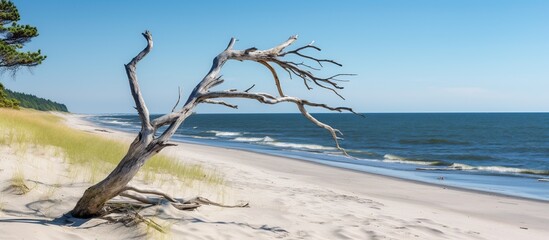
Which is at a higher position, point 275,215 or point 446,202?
point 275,215

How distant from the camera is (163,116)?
6289 millimetres

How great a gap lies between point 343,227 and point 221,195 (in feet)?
8.80

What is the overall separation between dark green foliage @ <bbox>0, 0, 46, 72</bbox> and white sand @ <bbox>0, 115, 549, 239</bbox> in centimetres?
1470

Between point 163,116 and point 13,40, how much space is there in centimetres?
2035

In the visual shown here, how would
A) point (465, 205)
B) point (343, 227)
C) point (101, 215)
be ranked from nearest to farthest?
point (101, 215)
point (343, 227)
point (465, 205)

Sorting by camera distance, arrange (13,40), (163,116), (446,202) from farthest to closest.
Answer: (13,40) → (446,202) → (163,116)

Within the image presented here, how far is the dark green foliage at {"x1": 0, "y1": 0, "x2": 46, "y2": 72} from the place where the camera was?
22109 millimetres

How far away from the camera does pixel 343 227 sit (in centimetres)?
711

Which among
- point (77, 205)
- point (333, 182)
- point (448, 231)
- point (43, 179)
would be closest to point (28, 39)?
point (333, 182)

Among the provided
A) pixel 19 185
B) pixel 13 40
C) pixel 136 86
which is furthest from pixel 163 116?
pixel 13 40

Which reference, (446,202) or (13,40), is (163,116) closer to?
(446,202)

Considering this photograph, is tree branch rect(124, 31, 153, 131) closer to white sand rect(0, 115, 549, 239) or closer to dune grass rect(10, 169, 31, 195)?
white sand rect(0, 115, 549, 239)

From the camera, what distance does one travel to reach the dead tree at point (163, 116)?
19.7ft

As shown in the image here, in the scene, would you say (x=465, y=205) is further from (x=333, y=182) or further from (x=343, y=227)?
(x=343, y=227)
